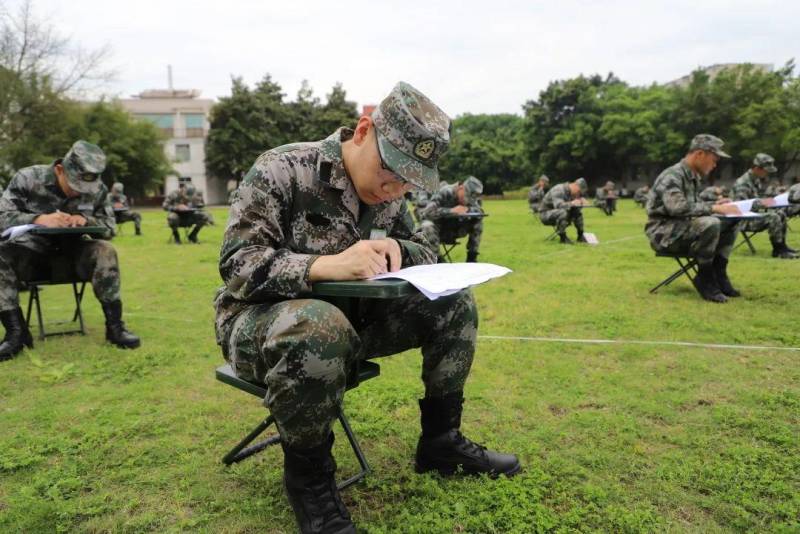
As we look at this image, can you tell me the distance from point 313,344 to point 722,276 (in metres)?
5.98

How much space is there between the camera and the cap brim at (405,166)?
Answer: 190 centimetres

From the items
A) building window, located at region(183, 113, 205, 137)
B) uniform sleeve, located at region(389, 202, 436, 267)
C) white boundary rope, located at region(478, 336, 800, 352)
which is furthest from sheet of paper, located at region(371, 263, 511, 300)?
building window, located at region(183, 113, 205, 137)

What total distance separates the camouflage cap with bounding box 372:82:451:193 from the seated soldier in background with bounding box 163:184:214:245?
12443mm

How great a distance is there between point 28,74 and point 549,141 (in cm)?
3847

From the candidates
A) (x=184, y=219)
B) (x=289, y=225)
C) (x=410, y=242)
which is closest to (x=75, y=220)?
(x=289, y=225)

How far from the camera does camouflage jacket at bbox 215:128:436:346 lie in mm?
1854

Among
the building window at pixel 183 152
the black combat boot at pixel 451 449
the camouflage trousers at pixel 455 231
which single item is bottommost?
the black combat boot at pixel 451 449

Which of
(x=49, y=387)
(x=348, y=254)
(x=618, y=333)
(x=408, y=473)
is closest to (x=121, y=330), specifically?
(x=49, y=387)

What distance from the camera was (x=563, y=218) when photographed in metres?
12.6

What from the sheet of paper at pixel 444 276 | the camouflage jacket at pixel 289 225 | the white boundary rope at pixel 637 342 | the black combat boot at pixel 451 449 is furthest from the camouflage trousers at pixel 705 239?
the sheet of paper at pixel 444 276

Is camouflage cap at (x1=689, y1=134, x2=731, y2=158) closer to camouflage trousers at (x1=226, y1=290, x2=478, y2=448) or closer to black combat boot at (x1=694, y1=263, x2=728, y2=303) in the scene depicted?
black combat boot at (x1=694, y1=263, x2=728, y2=303)

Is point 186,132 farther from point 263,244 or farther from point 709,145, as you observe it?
point 263,244

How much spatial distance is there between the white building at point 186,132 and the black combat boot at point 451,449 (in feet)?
168

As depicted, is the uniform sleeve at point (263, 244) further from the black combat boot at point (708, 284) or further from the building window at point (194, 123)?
the building window at point (194, 123)
